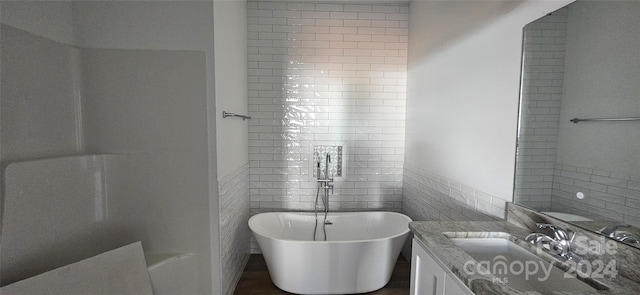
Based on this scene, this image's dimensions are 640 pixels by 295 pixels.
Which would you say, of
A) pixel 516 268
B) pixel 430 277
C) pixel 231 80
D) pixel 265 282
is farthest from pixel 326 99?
pixel 516 268

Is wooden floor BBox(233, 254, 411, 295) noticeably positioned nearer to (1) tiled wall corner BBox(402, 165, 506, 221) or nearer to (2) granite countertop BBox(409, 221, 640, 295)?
(1) tiled wall corner BBox(402, 165, 506, 221)

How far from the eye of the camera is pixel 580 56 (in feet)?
4.05

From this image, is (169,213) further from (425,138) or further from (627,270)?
(627,270)

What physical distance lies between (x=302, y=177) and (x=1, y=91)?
240 centimetres

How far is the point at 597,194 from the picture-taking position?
1168 mm

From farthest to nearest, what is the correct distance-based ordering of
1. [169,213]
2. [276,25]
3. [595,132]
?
1. [276,25]
2. [169,213]
3. [595,132]

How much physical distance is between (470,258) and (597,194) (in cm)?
62

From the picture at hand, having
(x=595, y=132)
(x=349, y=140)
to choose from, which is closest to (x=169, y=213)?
(x=349, y=140)

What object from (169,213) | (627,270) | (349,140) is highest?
(349,140)

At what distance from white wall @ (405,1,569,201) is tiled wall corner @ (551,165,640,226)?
248 mm

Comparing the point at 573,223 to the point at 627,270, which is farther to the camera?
the point at 573,223

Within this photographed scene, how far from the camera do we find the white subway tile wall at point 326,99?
10.0 ft

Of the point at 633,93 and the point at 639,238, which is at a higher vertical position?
the point at 633,93

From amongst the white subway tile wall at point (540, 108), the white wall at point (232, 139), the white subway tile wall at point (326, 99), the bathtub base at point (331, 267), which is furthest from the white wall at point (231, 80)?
the white subway tile wall at point (540, 108)
